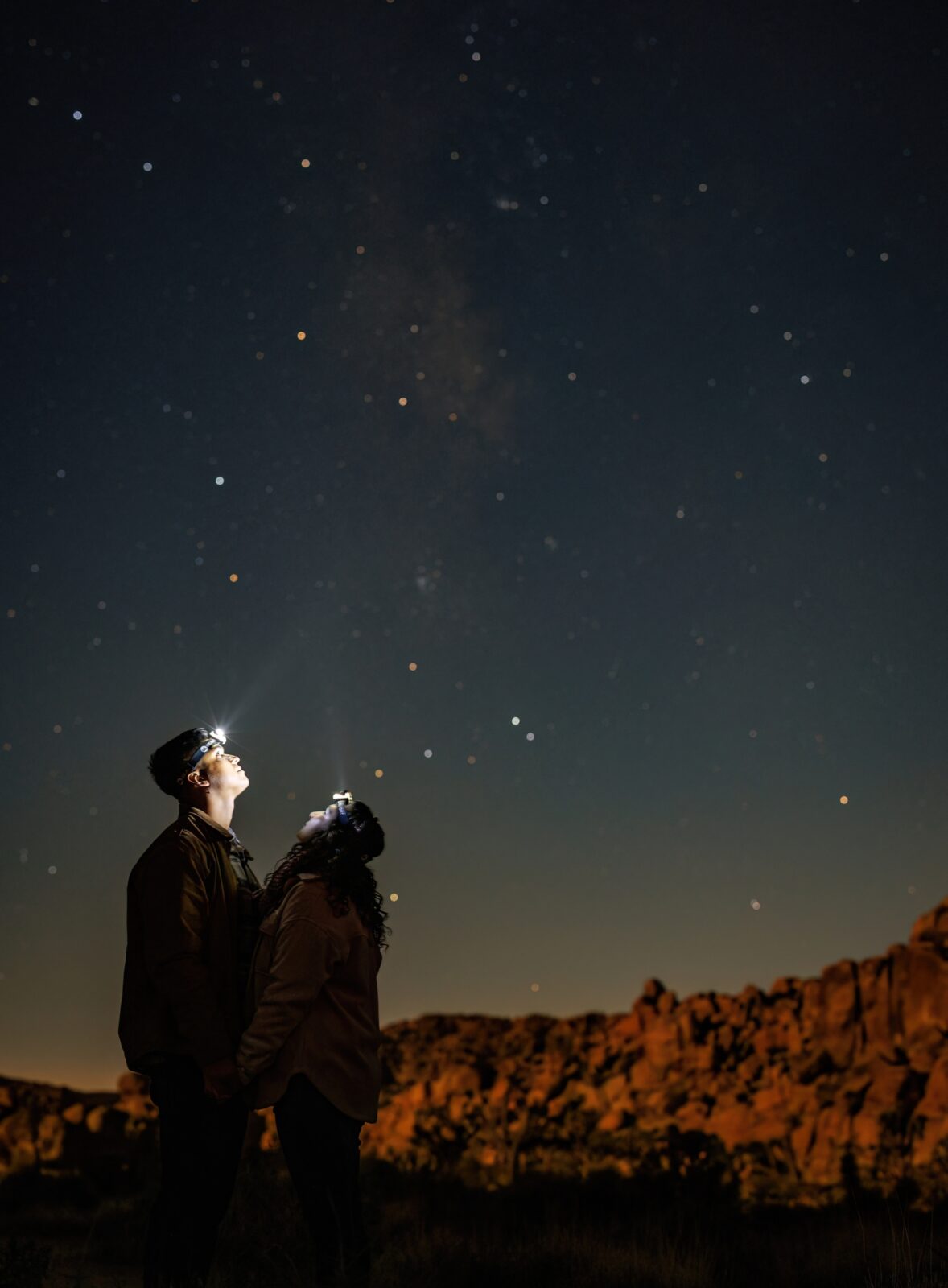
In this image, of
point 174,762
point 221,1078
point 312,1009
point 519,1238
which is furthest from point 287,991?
point 519,1238

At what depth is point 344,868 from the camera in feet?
13.3

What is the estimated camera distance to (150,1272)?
3.76 meters

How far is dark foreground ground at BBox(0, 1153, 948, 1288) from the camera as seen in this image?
5703 mm

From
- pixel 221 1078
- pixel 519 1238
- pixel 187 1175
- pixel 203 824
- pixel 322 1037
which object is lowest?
pixel 519 1238

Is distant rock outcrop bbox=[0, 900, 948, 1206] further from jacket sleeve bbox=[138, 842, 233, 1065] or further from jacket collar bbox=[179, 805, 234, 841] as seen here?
jacket sleeve bbox=[138, 842, 233, 1065]

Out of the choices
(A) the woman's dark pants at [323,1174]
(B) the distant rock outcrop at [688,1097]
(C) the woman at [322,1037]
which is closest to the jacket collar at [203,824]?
(C) the woman at [322,1037]

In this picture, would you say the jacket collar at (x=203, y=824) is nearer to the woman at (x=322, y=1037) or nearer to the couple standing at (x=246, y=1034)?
the couple standing at (x=246, y=1034)

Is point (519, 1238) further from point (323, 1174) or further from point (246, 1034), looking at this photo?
point (246, 1034)

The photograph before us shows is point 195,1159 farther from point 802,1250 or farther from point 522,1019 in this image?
point 522,1019

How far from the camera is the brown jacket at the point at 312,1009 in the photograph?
3760 millimetres

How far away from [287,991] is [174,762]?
116 cm

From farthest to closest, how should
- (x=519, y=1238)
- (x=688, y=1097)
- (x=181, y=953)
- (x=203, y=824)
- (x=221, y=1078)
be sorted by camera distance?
(x=688, y=1097) → (x=519, y=1238) → (x=203, y=824) → (x=181, y=953) → (x=221, y=1078)

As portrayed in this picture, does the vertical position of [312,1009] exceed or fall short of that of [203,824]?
it falls short

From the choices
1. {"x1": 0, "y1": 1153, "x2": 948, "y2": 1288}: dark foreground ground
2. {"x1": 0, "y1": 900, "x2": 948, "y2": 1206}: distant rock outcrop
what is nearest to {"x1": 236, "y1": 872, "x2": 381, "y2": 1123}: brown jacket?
{"x1": 0, "y1": 1153, "x2": 948, "y2": 1288}: dark foreground ground
